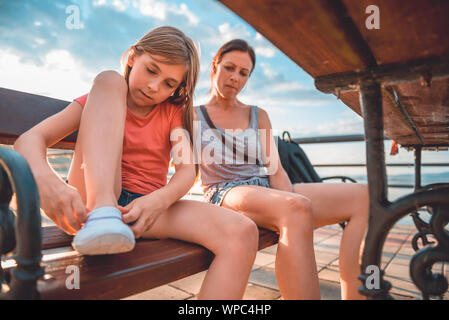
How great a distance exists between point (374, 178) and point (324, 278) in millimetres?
1409

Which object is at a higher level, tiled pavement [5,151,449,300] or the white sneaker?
the white sneaker

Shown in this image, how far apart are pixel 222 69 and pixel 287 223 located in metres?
0.96

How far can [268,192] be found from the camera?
1090 millimetres

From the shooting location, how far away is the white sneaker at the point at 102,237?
0.65m

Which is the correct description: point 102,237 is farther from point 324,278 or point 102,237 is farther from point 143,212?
point 324,278

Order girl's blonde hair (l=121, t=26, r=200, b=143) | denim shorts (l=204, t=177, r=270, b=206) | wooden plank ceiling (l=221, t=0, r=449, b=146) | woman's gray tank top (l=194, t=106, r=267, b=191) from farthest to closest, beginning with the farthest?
woman's gray tank top (l=194, t=106, r=267, b=191) → denim shorts (l=204, t=177, r=270, b=206) → girl's blonde hair (l=121, t=26, r=200, b=143) → wooden plank ceiling (l=221, t=0, r=449, b=146)

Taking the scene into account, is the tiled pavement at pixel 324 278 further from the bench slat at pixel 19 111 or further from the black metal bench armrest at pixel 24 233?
the black metal bench armrest at pixel 24 233

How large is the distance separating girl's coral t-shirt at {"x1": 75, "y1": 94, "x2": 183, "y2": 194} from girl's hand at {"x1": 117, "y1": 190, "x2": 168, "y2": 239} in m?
0.27

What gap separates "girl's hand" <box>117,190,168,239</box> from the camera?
0.81 meters

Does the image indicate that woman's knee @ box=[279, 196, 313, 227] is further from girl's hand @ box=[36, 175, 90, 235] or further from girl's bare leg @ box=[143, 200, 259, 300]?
girl's hand @ box=[36, 175, 90, 235]

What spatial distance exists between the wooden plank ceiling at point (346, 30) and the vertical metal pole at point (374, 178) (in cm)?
7

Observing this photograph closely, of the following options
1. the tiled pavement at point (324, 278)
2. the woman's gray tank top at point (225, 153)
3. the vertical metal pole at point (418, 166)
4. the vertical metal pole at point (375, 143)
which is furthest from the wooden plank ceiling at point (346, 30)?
the vertical metal pole at point (418, 166)

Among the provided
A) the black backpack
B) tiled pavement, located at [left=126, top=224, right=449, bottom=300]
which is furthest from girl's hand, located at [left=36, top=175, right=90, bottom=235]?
the black backpack

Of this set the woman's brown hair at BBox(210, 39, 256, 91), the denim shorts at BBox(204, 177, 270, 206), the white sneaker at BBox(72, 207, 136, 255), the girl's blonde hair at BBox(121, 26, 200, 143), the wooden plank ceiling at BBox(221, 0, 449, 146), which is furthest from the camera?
the woman's brown hair at BBox(210, 39, 256, 91)
